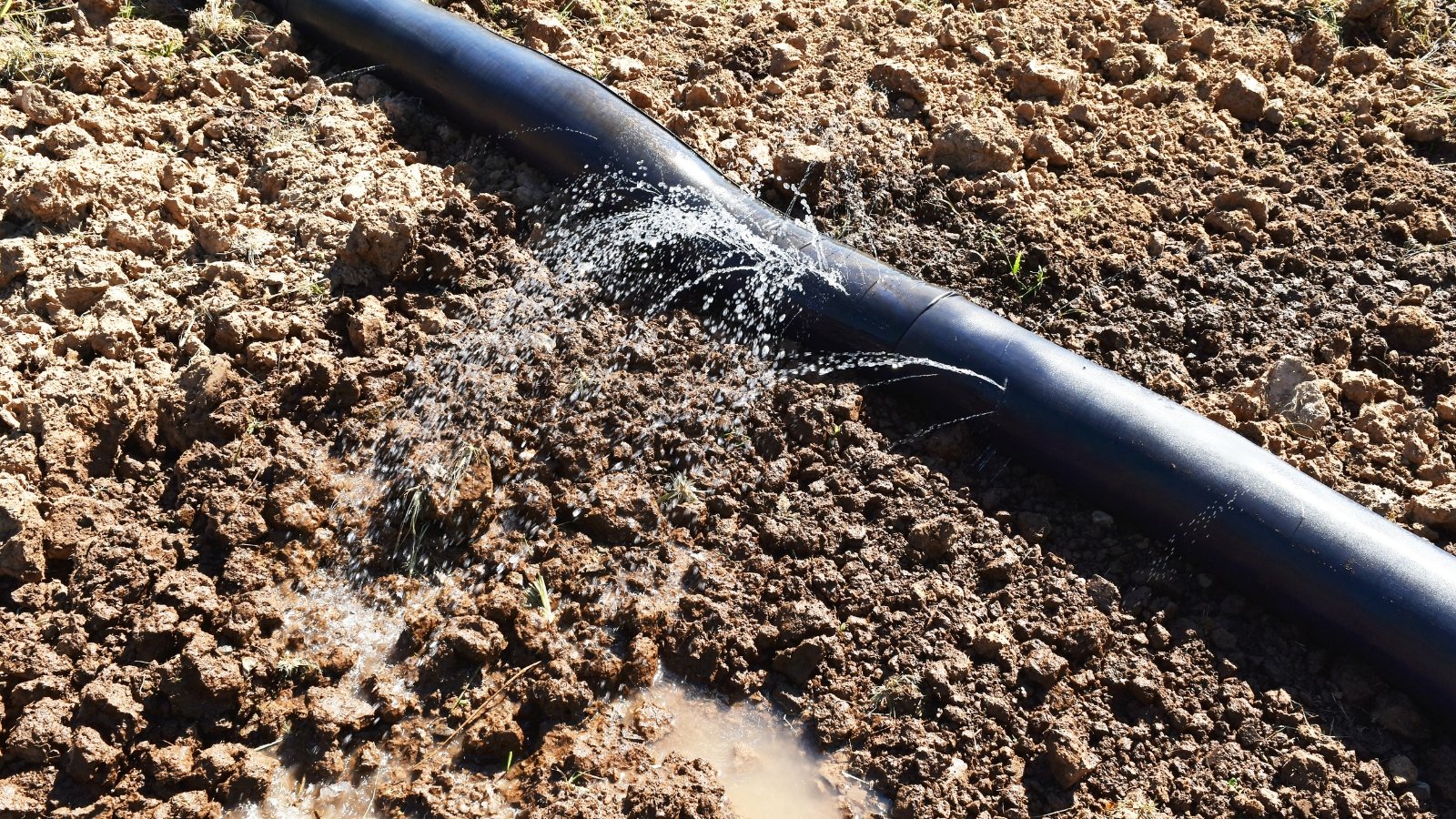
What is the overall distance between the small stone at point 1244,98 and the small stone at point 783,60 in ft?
5.82

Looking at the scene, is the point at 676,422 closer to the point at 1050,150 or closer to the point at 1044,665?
the point at 1044,665

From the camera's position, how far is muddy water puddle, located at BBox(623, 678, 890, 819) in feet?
9.82

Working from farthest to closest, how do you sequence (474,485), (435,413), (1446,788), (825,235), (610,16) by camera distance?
(610,16) → (825,235) → (435,413) → (474,485) → (1446,788)

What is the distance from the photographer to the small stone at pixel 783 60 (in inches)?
190

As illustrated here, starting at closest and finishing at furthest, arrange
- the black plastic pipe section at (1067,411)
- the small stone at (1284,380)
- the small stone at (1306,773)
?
1. the small stone at (1306,773)
2. the black plastic pipe section at (1067,411)
3. the small stone at (1284,380)

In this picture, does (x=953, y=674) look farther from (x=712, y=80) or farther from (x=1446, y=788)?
(x=712, y=80)

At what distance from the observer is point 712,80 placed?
4.73 metres

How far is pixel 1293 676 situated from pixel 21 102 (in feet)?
15.6

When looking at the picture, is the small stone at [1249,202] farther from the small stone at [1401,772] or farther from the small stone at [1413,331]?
the small stone at [1401,772]

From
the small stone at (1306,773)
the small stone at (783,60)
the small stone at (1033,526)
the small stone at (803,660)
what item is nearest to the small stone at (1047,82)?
the small stone at (783,60)

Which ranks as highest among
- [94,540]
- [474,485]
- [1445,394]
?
[1445,394]

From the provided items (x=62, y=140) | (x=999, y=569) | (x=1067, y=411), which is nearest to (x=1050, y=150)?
(x=1067, y=411)

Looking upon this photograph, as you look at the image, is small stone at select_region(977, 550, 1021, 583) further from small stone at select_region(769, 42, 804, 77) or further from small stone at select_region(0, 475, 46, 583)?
small stone at select_region(0, 475, 46, 583)

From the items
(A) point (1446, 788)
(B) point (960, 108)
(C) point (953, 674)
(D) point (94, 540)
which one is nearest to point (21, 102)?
(D) point (94, 540)
